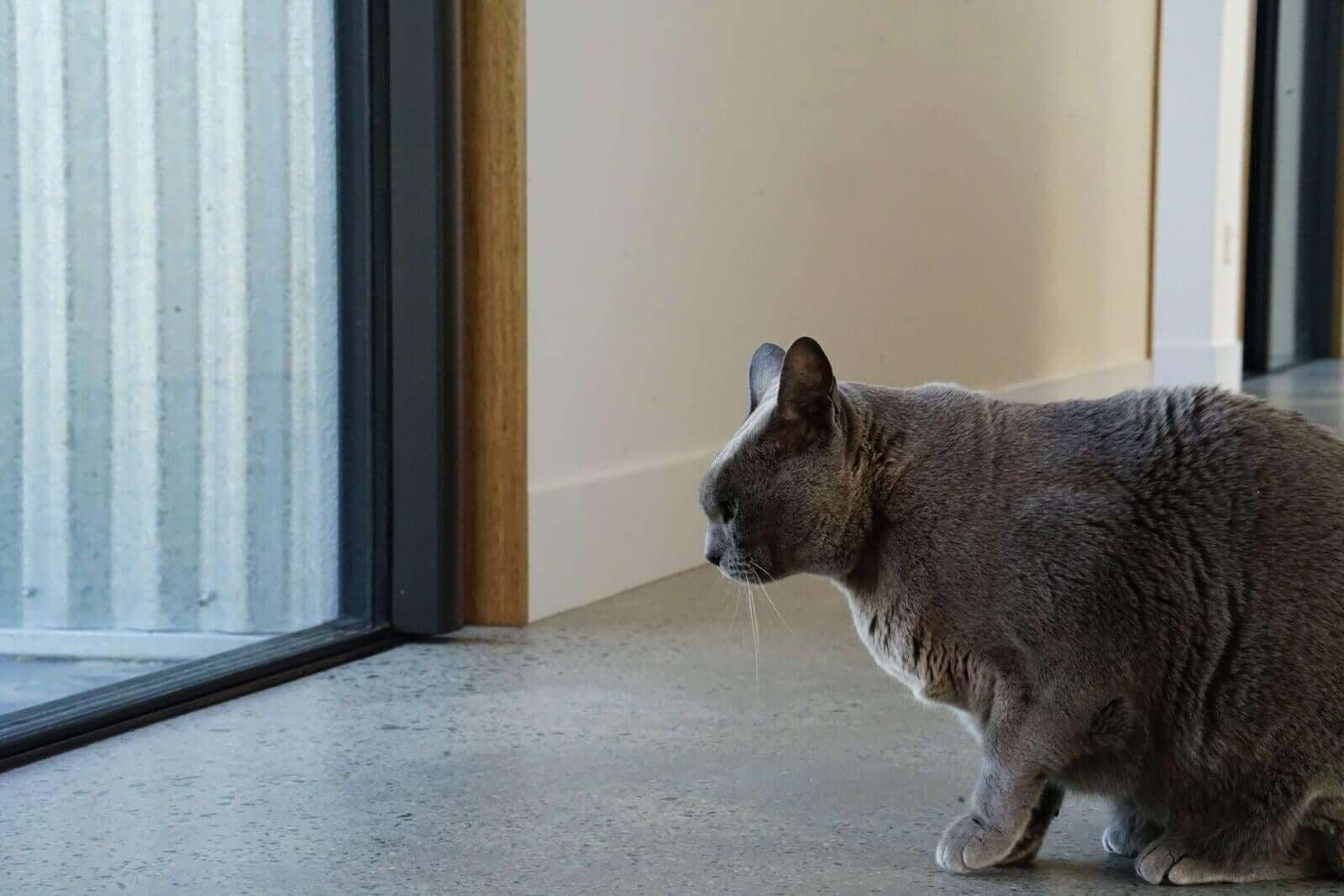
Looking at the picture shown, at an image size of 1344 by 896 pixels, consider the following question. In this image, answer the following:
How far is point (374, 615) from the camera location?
2156 mm

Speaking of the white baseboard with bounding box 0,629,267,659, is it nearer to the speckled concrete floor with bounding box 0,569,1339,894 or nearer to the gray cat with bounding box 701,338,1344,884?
the speckled concrete floor with bounding box 0,569,1339,894

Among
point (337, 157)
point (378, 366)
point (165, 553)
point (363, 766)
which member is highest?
point (337, 157)

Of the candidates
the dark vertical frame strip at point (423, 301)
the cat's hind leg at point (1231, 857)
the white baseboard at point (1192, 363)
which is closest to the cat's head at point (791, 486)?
the cat's hind leg at point (1231, 857)

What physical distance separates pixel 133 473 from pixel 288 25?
23.5 inches

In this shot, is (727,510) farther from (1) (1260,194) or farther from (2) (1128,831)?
(1) (1260,194)

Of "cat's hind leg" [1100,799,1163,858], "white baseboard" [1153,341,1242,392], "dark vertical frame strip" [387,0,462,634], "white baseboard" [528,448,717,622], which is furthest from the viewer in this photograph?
"white baseboard" [1153,341,1242,392]

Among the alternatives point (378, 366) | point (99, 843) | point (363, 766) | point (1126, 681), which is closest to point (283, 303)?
point (378, 366)

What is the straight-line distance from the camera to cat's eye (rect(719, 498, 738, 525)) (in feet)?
4.41

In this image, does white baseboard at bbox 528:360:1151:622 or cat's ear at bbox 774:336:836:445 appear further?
white baseboard at bbox 528:360:1151:622

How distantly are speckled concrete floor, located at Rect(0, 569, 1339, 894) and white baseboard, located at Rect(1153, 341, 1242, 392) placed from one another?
3.49 metres

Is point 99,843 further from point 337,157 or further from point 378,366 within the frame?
point 337,157

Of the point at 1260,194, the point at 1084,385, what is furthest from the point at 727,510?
the point at 1260,194

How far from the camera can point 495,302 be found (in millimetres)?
2186

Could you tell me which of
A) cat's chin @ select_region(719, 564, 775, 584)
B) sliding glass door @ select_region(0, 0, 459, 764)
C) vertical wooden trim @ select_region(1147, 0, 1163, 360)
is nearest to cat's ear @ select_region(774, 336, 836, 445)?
cat's chin @ select_region(719, 564, 775, 584)
